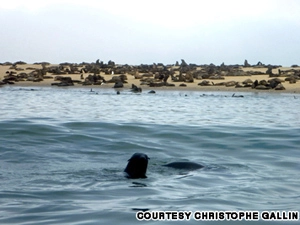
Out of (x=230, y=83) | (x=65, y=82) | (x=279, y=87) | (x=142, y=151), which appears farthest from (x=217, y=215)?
(x=65, y=82)

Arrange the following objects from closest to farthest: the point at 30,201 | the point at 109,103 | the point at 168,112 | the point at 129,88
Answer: the point at 30,201 → the point at 168,112 → the point at 109,103 → the point at 129,88

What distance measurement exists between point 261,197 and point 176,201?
3.59 ft

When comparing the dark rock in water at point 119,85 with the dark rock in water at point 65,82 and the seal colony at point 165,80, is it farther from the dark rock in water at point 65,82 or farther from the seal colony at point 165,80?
the dark rock in water at point 65,82

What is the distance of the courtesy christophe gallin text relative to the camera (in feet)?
19.0

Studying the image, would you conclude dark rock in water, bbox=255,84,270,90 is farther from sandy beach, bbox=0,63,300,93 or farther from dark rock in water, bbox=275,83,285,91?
dark rock in water, bbox=275,83,285,91

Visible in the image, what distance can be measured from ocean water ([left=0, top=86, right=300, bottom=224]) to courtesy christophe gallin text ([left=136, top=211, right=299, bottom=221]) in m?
0.11

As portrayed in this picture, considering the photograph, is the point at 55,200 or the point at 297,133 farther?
the point at 297,133

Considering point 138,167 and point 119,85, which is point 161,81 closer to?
point 119,85

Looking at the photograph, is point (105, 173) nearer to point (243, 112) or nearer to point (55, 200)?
point (55, 200)

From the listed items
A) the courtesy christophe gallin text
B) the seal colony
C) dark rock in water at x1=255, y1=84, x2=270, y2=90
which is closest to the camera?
the courtesy christophe gallin text

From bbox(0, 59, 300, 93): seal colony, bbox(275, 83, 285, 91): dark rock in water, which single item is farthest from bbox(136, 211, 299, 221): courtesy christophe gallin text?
bbox(275, 83, 285, 91): dark rock in water

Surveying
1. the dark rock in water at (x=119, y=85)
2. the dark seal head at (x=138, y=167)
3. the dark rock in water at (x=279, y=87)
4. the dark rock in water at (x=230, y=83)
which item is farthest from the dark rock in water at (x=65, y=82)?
the dark seal head at (x=138, y=167)

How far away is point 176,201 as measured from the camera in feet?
21.4

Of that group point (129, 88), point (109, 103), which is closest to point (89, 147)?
point (109, 103)
